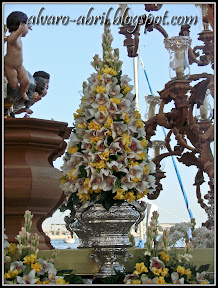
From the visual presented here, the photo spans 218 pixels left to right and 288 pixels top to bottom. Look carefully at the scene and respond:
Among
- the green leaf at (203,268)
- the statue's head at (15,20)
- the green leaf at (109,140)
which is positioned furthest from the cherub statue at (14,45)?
the green leaf at (203,268)

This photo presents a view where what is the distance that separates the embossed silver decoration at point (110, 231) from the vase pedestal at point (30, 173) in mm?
254

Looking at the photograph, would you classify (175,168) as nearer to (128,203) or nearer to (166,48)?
(166,48)

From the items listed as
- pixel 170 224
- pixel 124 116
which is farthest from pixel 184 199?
pixel 124 116

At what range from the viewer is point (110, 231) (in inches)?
83.7

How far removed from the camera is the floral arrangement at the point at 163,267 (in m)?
1.96

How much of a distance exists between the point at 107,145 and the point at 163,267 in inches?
20.2

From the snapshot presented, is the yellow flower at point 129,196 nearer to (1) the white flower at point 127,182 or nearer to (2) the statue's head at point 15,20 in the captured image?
(1) the white flower at point 127,182

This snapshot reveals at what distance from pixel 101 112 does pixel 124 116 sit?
3.7 inches

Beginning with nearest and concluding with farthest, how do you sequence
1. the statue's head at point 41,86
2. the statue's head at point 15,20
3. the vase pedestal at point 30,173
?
the vase pedestal at point 30,173 → the statue's head at point 15,20 → the statue's head at point 41,86

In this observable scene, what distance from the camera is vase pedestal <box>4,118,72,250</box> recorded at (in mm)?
2244

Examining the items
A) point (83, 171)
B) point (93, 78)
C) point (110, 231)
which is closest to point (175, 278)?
point (110, 231)

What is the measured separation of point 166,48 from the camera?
364 centimetres

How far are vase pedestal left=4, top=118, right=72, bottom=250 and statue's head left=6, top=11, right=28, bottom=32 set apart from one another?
43 cm

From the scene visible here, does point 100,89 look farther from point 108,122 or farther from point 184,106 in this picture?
point 184,106
